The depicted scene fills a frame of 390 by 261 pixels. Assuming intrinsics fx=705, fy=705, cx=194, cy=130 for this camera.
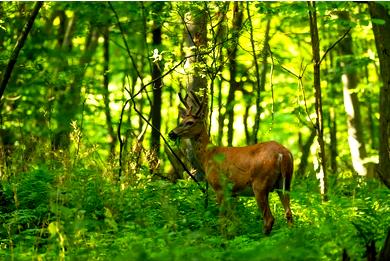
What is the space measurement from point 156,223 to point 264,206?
1362mm

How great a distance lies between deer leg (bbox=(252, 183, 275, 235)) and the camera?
8602 millimetres

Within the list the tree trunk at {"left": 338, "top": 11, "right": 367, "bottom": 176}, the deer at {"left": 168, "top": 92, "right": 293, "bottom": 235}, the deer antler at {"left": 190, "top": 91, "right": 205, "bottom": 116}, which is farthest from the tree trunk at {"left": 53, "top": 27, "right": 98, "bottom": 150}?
the deer at {"left": 168, "top": 92, "right": 293, "bottom": 235}

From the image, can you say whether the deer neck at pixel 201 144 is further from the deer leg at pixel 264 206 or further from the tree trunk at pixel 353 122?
the tree trunk at pixel 353 122

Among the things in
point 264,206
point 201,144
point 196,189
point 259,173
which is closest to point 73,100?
point 196,189

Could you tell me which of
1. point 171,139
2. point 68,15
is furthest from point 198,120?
point 68,15

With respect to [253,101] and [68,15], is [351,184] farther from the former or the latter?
[68,15]

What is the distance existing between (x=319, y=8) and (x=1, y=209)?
539 cm

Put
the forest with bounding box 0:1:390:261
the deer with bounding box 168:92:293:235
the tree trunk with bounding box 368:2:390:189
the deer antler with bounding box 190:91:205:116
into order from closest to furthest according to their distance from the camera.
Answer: the forest with bounding box 0:1:390:261 → the deer with bounding box 168:92:293:235 → the deer antler with bounding box 190:91:205:116 → the tree trunk with bounding box 368:2:390:189

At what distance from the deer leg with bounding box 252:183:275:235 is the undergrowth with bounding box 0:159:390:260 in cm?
12

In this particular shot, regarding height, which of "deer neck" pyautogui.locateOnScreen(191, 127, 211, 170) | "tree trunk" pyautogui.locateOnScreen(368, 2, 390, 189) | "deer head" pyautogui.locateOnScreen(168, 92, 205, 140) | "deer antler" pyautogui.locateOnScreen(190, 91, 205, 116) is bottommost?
"deer neck" pyautogui.locateOnScreen(191, 127, 211, 170)

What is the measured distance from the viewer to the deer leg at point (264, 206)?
28.2ft

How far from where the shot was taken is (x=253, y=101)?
1956cm

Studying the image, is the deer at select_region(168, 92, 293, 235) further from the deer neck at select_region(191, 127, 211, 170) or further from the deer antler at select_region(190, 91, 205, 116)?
the deer neck at select_region(191, 127, 211, 170)

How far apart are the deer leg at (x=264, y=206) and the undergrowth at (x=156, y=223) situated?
122 millimetres
